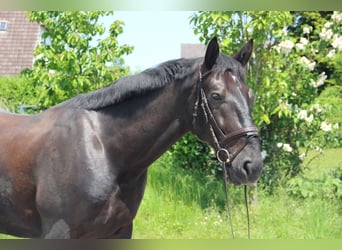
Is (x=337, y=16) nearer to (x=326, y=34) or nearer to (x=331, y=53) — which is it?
(x=326, y=34)

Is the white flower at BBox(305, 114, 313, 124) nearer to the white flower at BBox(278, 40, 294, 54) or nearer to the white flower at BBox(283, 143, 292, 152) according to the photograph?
the white flower at BBox(283, 143, 292, 152)

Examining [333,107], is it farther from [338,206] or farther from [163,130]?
[163,130]

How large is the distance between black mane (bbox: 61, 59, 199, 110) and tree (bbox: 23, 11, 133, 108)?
2613 mm

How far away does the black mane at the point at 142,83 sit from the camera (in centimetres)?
244

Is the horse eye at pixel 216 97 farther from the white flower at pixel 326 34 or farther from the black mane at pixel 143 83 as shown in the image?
the white flower at pixel 326 34

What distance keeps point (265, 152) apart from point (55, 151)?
4.01 meters

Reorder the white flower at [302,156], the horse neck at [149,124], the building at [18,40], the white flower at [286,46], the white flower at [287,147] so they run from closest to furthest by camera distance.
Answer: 1. the horse neck at [149,124]
2. the white flower at [286,46]
3. the white flower at [287,147]
4. the white flower at [302,156]
5. the building at [18,40]

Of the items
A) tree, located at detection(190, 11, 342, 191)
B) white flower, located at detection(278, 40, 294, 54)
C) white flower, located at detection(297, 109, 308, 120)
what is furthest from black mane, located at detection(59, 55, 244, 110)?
white flower, located at detection(297, 109, 308, 120)

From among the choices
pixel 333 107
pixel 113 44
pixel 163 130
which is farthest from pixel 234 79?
pixel 333 107

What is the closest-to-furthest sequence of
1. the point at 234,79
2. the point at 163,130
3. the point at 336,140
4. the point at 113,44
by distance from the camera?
the point at 234,79 → the point at 163,130 → the point at 113,44 → the point at 336,140

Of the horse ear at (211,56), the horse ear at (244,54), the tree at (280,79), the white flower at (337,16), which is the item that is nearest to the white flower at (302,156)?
the tree at (280,79)

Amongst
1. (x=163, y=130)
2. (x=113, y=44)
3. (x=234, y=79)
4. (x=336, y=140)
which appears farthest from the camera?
(x=336, y=140)

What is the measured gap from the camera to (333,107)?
5359mm

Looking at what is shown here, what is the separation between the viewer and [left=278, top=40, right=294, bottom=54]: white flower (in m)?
5.19
